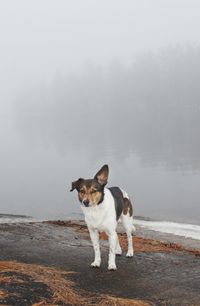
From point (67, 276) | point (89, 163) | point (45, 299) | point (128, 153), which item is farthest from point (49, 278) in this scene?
point (128, 153)

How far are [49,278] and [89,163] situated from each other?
6032 cm

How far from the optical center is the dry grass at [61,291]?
888cm

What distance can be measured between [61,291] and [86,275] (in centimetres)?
208

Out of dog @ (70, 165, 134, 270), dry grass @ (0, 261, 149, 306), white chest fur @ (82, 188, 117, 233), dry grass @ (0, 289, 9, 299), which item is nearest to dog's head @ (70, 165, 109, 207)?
dog @ (70, 165, 134, 270)

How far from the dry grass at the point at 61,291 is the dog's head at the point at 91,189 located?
1.78m

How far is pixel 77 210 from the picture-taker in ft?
128

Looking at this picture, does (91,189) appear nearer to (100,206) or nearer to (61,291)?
(100,206)

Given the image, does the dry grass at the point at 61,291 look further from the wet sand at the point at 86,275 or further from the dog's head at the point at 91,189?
the dog's head at the point at 91,189

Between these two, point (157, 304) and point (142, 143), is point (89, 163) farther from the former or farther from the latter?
point (157, 304)

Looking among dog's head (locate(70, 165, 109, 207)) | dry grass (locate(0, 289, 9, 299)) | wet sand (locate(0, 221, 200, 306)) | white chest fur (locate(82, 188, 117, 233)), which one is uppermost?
dog's head (locate(70, 165, 109, 207))

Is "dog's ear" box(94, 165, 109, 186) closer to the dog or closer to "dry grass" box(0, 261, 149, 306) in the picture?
the dog

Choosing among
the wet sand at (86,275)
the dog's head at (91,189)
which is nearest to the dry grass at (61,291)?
the wet sand at (86,275)

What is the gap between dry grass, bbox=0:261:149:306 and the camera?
8.88m

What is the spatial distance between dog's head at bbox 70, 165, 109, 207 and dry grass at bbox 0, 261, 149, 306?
1.78 m
